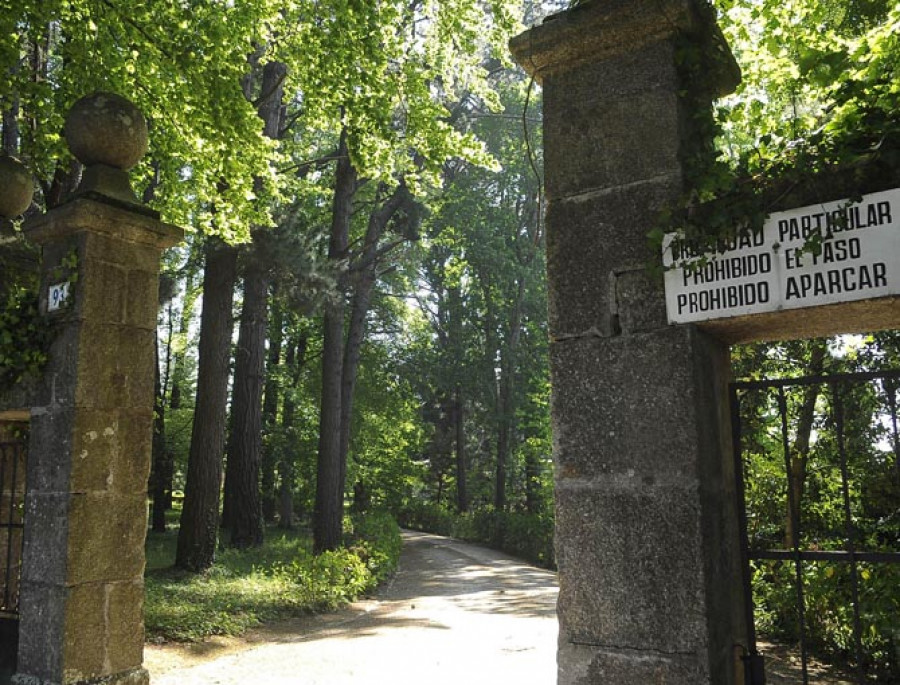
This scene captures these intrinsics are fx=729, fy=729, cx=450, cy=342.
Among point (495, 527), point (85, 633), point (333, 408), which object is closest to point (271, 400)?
point (333, 408)

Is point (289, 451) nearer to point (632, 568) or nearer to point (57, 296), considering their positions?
point (57, 296)

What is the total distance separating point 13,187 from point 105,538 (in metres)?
2.75

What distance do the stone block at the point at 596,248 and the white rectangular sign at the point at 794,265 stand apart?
0.14 metres

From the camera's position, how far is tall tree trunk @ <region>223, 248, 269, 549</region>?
1584 centimetres

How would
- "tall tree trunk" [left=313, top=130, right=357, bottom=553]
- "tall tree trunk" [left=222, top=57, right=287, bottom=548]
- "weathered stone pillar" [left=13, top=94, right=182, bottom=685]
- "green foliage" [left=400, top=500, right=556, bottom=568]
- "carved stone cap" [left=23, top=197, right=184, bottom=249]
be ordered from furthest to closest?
"green foliage" [left=400, top=500, right=556, bottom=568]
"tall tree trunk" [left=313, top=130, right=357, bottom=553]
"tall tree trunk" [left=222, top=57, right=287, bottom=548]
"carved stone cap" [left=23, top=197, right=184, bottom=249]
"weathered stone pillar" [left=13, top=94, right=182, bottom=685]

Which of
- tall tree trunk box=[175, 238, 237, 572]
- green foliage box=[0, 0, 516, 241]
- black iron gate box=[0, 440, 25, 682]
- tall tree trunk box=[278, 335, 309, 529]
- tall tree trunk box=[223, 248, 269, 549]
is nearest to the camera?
black iron gate box=[0, 440, 25, 682]

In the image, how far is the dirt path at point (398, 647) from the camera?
772cm

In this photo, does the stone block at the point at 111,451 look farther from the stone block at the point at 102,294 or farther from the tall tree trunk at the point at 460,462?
the tall tree trunk at the point at 460,462

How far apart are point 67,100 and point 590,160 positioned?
27.4 feet

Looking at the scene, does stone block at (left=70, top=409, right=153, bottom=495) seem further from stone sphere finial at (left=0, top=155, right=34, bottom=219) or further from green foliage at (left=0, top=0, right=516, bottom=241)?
green foliage at (left=0, top=0, right=516, bottom=241)

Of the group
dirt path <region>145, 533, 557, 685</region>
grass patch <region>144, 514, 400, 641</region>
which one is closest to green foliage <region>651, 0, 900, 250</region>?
dirt path <region>145, 533, 557, 685</region>

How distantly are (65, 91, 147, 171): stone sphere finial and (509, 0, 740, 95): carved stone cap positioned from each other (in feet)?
9.86

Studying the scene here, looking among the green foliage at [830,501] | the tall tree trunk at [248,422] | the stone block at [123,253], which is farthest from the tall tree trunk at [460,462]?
the stone block at [123,253]

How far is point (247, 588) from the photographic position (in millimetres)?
11508
